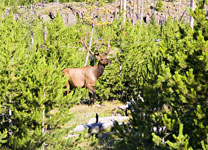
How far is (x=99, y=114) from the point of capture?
18.4 meters

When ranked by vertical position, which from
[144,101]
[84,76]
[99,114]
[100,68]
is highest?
[100,68]

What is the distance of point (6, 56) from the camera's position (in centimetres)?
987

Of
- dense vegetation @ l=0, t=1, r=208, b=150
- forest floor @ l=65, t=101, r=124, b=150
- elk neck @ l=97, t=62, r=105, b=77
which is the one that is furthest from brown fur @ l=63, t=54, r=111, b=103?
dense vegetation @ l=0, t=1, r=208, b=150

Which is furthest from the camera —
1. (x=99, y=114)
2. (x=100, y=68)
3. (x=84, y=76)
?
(x=99, y=114)

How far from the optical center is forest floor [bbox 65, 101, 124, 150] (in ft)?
39.4

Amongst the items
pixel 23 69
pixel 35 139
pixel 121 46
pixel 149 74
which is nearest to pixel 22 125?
pixel 35 139

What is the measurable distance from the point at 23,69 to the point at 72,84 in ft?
16.7

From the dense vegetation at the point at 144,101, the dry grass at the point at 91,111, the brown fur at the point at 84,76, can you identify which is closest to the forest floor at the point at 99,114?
the dry grass at the point at 91,111

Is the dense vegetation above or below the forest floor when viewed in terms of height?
above

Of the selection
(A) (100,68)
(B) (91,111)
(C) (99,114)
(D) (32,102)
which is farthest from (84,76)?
(D) (32,102)

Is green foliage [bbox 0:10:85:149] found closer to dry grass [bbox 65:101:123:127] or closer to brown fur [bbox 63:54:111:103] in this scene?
brown fur [bbox 63:54:111:103]

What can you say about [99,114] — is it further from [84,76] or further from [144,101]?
[144,101]

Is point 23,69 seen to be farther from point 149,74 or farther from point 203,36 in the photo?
point 203,36

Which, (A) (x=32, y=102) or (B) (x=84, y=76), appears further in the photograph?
(B) (x=84, y=76)
